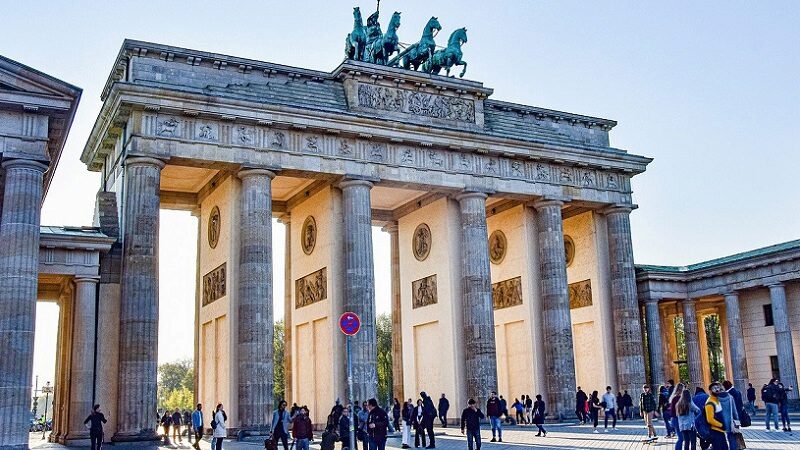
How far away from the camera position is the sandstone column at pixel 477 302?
33812 mm

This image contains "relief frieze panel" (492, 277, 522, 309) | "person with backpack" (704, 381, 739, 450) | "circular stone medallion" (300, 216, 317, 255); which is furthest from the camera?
"relief frieze panel" (492, 277, 522, 309)

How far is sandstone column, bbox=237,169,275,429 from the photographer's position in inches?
1136

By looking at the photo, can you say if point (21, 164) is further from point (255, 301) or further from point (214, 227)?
point (214, 227)

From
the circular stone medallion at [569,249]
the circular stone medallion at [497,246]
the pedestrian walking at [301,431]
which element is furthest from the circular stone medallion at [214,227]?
the circular stone medallion at [569,249]

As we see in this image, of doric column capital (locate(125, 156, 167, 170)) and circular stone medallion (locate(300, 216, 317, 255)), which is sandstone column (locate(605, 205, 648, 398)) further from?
doric column capital (locate(125, 156, 167, 170))

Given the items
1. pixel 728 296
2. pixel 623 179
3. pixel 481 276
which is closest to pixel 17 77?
pixel 481 276

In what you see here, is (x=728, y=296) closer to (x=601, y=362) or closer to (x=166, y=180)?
(x=601, y=362)

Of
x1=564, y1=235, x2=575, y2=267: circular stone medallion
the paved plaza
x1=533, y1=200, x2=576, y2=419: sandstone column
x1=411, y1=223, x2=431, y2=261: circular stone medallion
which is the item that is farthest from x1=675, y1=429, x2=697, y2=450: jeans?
x1=564, y1=235, x2=575, y2=267: circular stone medallion

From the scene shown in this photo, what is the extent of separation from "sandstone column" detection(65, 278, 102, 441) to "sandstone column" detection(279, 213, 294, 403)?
435 inches

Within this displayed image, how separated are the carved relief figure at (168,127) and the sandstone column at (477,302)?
12537 millimetres

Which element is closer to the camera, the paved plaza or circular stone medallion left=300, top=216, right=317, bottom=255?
the paved plaza

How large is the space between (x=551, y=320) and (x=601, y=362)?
4166 mm

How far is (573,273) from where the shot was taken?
41.0m

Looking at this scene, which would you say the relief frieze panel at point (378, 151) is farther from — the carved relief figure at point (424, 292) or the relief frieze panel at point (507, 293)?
the carved relief figure at point (424, 292)
